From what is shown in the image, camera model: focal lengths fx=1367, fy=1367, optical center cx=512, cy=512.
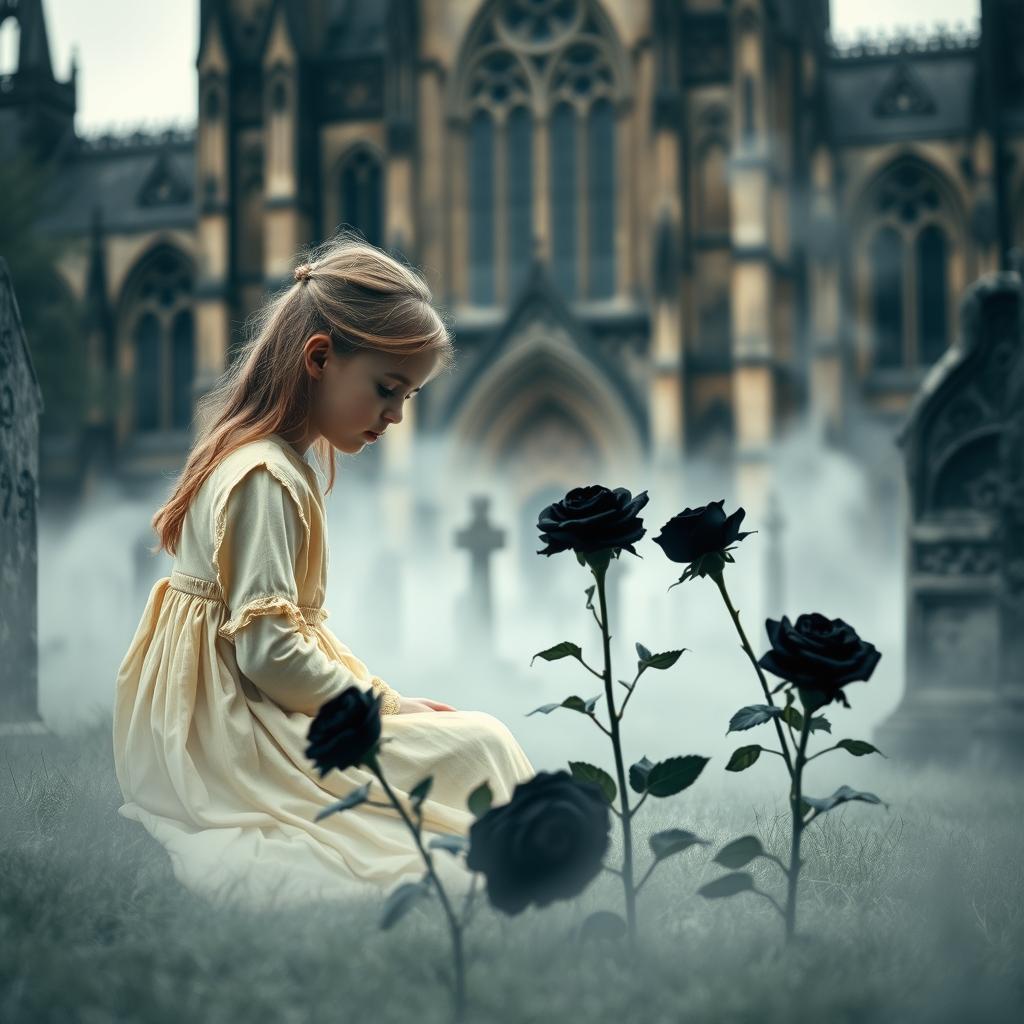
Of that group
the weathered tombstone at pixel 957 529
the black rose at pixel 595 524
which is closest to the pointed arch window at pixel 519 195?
the weathered tombstone at pixel 957 529

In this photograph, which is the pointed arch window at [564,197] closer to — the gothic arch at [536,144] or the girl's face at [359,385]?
the gothic arch at [536,144]

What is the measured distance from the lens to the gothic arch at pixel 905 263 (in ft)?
71.9

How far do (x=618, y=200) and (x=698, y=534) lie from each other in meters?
19.2

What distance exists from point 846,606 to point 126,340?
556 inches

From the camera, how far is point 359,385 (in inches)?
113

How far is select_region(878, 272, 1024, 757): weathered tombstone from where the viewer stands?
700cm

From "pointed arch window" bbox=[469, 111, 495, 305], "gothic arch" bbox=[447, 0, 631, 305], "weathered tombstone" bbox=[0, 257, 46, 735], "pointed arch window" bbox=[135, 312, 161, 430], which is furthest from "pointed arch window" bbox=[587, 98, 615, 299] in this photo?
"weathered tombstone" bbox=[0, 257, 46, 735]

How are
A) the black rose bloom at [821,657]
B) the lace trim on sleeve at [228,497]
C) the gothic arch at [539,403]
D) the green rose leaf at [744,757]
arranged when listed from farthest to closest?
the gothic arch at [539,403] → the lace trim on sleeve at [228,497] → the green rose leaf at [744,757] → the black rose bloom at [821,657]

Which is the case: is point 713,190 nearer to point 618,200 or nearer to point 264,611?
point 618,200

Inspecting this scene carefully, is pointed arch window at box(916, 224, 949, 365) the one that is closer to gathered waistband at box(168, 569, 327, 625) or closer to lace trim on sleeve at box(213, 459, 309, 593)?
gathered waistband at box(168, 569, 327, 625)

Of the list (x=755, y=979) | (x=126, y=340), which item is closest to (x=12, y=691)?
(x=755, y=979)

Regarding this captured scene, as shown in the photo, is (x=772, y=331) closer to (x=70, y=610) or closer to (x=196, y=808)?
(x=70, y=610)

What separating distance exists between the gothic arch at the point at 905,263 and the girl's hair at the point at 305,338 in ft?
65.6

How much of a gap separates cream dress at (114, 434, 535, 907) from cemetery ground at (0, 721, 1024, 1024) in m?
0.10
